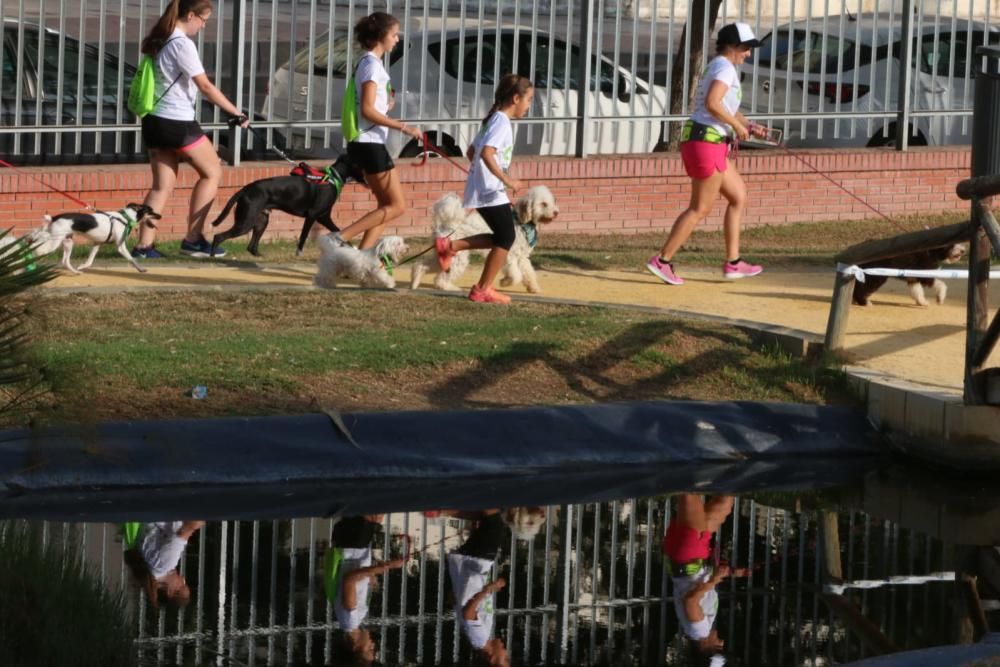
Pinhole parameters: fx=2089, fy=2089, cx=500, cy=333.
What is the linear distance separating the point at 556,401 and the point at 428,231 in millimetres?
5039

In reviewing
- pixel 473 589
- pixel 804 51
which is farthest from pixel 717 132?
pixel 473 589

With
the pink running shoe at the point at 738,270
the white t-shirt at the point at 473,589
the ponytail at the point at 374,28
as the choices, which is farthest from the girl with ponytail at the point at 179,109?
the white t-shirt at the point at 473,589

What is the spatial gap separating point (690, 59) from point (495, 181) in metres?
5.72

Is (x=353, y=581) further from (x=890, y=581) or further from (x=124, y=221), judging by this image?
Result: (x=124, y=221)

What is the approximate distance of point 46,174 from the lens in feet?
48.7

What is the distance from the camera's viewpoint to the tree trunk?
699 inches

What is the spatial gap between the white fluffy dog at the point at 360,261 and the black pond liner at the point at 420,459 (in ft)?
8.39

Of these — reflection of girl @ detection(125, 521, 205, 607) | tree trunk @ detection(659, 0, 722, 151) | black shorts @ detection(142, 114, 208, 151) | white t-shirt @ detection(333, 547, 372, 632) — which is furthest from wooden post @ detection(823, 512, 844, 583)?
tree trunk @ detection(659, 0, 722, 151)

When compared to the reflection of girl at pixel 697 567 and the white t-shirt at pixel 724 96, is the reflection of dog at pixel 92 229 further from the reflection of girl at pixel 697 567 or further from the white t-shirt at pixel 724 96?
the reflection of girl at pixel 697 567

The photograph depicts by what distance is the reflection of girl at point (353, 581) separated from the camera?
7.84 meters

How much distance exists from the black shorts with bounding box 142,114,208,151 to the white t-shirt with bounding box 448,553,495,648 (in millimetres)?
5283

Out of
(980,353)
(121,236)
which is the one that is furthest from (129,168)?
(980,353)

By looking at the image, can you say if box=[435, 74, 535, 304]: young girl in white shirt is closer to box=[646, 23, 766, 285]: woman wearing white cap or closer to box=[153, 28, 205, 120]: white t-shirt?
box=[646, 23, 766, 285]: woman wearing white cap

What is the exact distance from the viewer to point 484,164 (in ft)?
40.7
